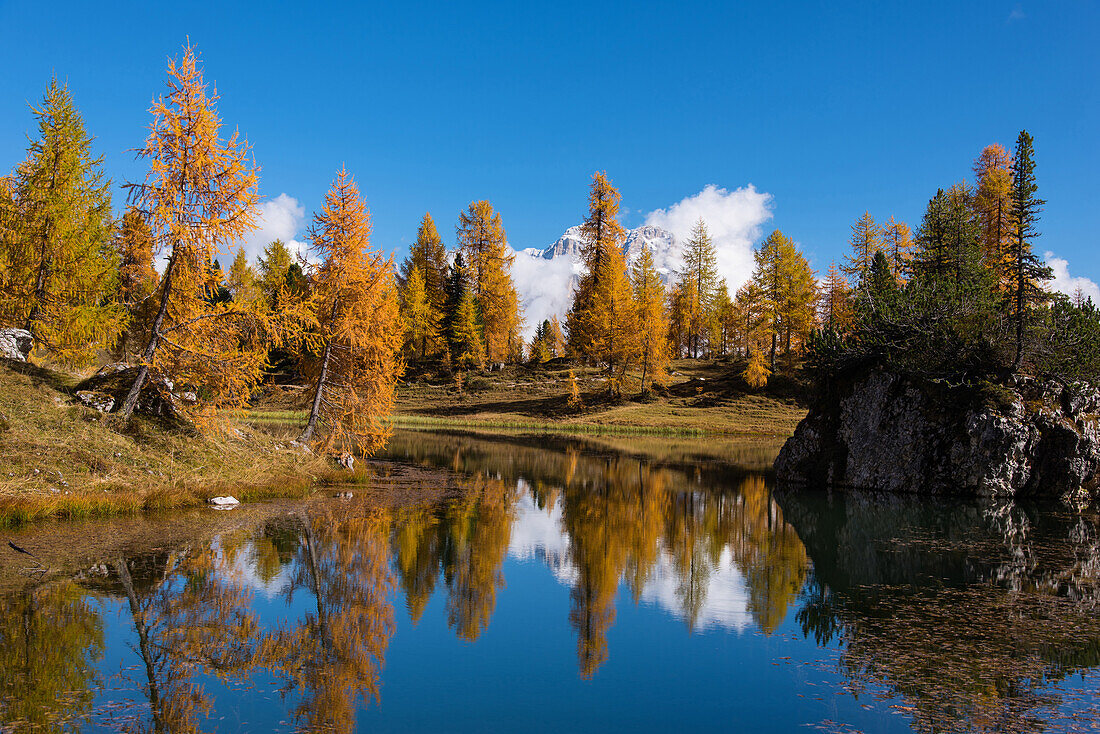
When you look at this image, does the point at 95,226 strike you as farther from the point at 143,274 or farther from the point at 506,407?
the point at 506,407

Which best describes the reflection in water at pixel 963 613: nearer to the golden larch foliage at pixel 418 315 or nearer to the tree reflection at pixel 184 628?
the tree reflection at pixel 184 628

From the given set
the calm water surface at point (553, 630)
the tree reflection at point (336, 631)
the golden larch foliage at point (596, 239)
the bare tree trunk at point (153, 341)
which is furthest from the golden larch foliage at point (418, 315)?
the tree reflection at point (336, 631)

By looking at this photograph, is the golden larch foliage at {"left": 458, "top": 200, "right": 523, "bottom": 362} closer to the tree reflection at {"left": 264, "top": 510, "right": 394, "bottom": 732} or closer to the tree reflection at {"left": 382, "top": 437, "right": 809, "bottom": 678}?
the tree reflection at {"left": 382, "top": 437, "right": 809, "bottom": 678}

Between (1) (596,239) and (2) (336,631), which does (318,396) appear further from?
(1) (596,239)

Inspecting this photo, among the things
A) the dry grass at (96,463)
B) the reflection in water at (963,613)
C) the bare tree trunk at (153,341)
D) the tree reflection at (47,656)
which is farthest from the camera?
the bare tree trunk at (153,341)

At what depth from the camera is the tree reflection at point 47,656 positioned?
6160mm

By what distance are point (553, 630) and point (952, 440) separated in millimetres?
21224

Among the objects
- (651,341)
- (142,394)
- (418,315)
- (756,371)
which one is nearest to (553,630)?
(142,394)

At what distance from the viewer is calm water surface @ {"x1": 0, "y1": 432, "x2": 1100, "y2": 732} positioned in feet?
22.7

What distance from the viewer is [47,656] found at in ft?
24.2

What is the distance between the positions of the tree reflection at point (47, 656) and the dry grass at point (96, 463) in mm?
5033

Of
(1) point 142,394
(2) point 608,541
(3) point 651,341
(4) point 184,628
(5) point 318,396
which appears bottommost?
(2) point 608,541

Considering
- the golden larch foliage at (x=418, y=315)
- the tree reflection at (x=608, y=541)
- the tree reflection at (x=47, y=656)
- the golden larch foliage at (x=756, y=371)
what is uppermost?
the golden larch foliage at (x=418, y=315)

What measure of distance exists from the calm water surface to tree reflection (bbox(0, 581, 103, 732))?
34mm
